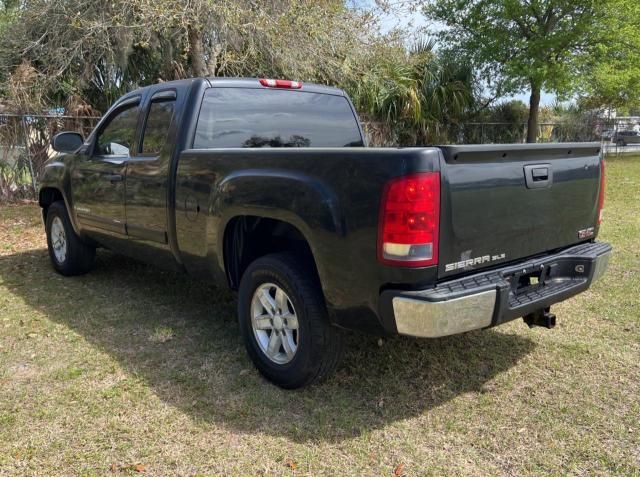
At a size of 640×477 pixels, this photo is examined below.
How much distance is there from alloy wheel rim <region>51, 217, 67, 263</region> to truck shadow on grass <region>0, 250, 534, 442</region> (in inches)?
22.5

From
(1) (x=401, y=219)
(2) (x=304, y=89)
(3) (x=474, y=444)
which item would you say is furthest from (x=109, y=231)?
(3) (x=474, y=444)

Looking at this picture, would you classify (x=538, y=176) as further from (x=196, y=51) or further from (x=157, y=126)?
(x=196, y=51)

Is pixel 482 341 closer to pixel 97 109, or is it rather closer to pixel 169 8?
pixel 169 8

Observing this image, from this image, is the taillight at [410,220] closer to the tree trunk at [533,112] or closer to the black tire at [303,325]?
the black tire at [303,325]

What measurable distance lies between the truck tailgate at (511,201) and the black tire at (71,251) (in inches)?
161

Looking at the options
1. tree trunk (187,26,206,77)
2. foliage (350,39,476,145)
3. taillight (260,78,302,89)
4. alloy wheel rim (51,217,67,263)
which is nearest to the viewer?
taillight (260,78,302,89)

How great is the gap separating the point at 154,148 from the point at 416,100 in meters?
10.0

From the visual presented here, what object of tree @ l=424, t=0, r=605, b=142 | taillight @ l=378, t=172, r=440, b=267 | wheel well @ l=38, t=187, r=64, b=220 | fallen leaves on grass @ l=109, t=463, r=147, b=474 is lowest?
fallen leaves on grass @ l=109, t=463, r=147, b=474

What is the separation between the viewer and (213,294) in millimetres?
5219

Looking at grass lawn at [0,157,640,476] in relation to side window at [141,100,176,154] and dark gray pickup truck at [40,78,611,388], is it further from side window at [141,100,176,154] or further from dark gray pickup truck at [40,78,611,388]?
side window at [141,100,176,154]

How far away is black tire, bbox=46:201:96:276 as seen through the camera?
18.3 feet

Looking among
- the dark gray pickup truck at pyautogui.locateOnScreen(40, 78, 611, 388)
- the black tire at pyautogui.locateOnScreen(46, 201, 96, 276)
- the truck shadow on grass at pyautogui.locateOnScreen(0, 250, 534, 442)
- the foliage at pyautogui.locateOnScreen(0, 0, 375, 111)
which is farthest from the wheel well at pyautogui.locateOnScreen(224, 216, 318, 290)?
the foliage at pyautogui.locateOnScreen(0, 0, 375, 111)

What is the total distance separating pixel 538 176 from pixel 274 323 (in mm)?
1726

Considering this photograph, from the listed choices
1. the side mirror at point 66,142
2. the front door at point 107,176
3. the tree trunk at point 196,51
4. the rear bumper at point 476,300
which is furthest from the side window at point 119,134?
the tree trunk at point 196,51
